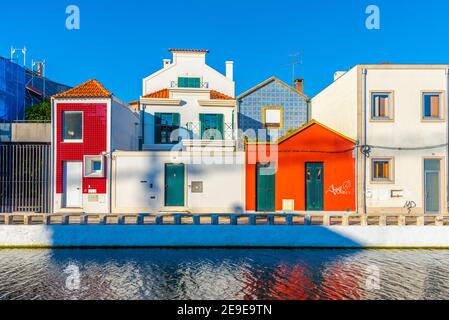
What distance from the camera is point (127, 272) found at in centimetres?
1218

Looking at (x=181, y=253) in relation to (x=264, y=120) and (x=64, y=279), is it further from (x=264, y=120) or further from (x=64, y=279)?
(x=264, y=120)

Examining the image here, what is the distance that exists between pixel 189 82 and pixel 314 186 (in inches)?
578

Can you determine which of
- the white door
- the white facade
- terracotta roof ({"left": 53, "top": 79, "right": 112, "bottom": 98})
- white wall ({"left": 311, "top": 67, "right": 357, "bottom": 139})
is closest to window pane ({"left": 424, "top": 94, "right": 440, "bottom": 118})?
white wall ({"left": 311, "top": 67, "right": 357, "bottom": 139})

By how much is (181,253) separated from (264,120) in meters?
13.3

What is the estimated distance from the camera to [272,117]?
25703mm

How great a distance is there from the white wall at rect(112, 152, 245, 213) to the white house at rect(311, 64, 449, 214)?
272 inches

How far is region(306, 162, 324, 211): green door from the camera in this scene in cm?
2064

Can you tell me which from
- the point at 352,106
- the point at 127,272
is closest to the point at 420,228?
the point at 352,106

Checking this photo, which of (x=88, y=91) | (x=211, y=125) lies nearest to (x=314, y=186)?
(x=211, y=125)

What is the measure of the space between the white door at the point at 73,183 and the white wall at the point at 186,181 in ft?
6.68

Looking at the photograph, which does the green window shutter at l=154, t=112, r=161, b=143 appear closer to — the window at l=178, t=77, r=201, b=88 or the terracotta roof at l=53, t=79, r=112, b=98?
the terracotta roof at l=53, t=79, r=112, b=98
